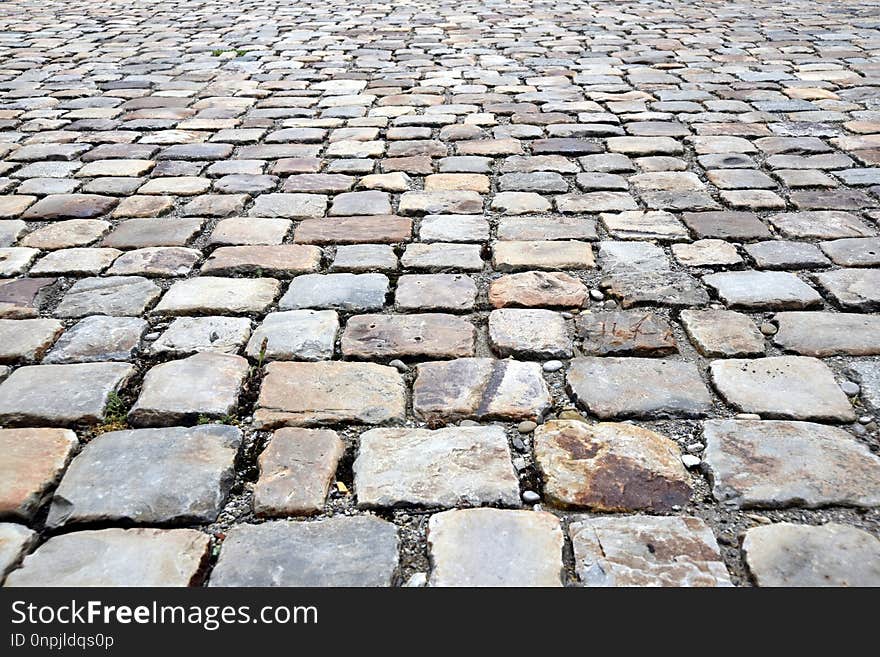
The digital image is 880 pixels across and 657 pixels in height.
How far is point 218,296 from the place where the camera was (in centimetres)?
252

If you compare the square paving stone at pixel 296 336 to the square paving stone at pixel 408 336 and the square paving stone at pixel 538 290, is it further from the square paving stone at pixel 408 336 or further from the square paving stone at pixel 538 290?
the square paving stone at pixel 538 290

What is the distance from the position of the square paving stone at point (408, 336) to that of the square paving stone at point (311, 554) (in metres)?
0.69

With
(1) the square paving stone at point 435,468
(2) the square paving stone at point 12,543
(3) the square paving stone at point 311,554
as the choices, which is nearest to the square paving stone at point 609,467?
(1) the square paving stone at point 435,468

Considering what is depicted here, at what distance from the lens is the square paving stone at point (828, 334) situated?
2.16 meters

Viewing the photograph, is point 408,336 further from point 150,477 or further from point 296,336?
point 150,477

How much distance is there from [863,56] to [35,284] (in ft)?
19.6

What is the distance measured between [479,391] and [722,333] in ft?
2.63

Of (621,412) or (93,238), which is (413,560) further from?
(93,238)

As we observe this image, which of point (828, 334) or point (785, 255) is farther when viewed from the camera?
point (785, 255)

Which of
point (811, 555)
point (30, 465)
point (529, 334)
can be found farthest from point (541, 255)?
point (30, 465)

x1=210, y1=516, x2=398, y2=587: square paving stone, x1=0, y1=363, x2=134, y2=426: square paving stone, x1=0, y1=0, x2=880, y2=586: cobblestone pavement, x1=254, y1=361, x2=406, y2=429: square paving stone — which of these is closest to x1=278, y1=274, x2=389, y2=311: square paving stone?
x1=0, y1=0, x2=880, y2=586: cobblestone pavement

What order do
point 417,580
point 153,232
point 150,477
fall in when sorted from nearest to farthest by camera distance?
point 417,580
point 150,477
point 153,232

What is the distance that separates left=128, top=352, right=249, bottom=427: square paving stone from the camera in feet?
6.34

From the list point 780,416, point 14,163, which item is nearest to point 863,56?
point 780,416
